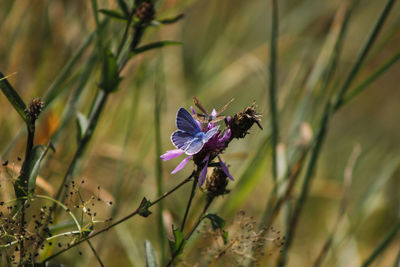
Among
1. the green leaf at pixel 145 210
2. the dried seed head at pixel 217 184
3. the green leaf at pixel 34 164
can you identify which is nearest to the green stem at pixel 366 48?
the dried seed head at pixel 217 184

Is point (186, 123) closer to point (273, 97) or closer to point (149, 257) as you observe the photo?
point (149, 257)

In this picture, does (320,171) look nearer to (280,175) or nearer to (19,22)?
(280,175)

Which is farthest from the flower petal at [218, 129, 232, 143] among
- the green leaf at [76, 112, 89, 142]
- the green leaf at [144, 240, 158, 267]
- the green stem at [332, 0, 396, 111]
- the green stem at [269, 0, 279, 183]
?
the green stem at [332, 0, 396, 111]

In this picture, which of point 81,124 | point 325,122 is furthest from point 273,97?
point 81,124

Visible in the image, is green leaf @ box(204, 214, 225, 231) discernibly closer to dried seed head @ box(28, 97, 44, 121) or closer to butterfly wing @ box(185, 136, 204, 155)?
butterfly wing @ box(185, 136, 204, 155)

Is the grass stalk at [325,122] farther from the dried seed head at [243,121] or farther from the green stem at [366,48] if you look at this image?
the dried seed head at [243,121]
